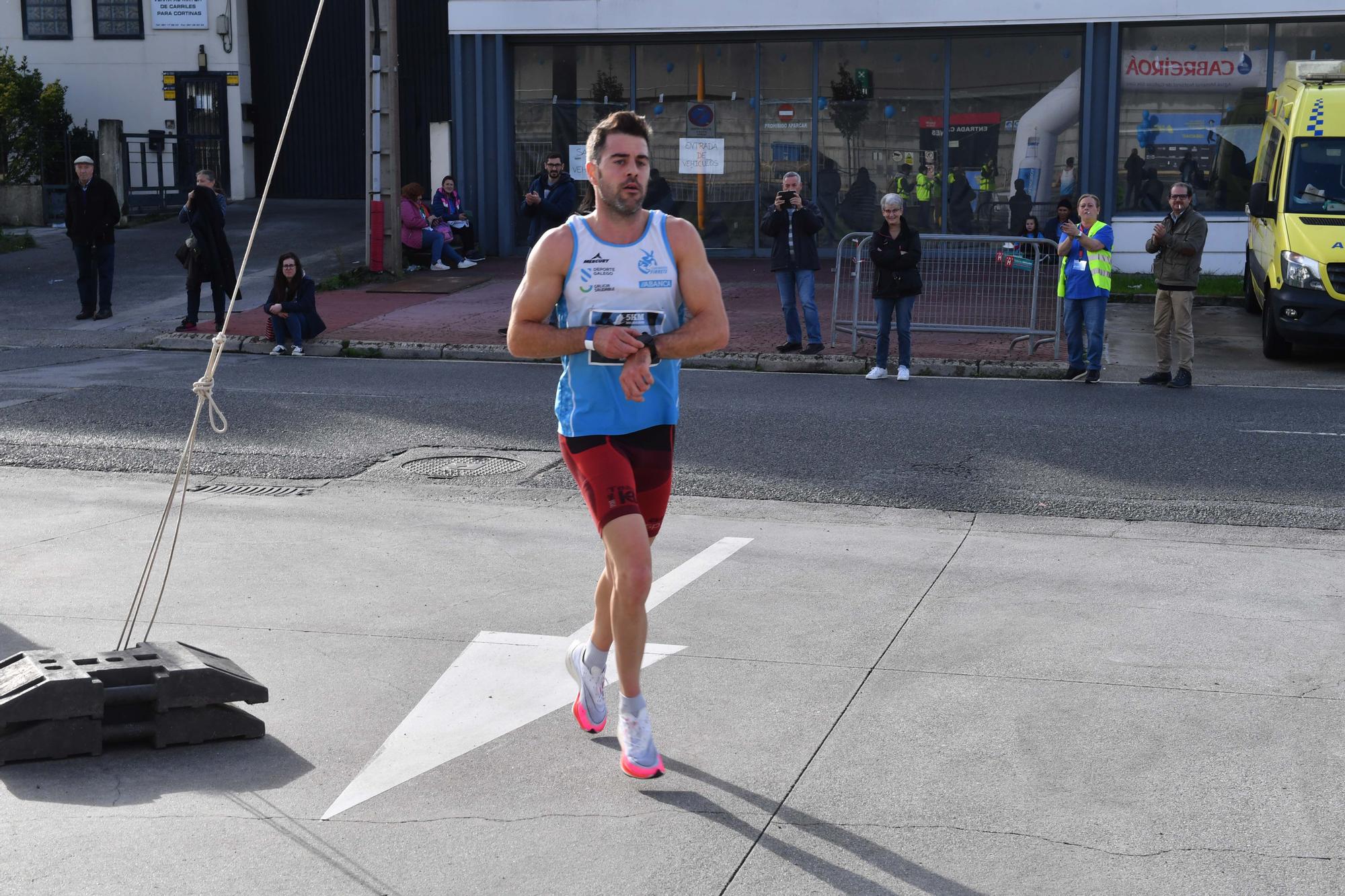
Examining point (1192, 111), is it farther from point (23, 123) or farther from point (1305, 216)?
point (23, 123)

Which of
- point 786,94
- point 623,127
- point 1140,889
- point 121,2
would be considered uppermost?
point 121,2

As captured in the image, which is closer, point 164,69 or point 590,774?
point 590,774

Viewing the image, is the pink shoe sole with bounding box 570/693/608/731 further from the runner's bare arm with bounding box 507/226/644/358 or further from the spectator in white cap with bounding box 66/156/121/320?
the spectator in white cap with bounding box 66/156/121/320

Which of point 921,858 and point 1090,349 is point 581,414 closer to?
point 921,858

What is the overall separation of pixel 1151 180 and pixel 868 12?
5.03m

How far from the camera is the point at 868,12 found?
74.0 feet

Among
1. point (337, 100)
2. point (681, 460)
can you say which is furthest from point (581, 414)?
point (337, 100)

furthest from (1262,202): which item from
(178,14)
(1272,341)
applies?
(178,14)

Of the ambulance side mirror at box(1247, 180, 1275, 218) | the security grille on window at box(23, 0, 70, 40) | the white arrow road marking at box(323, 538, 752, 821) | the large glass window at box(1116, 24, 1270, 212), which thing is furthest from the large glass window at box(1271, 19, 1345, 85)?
the security grille on window at box(23, 0, 70, 40)

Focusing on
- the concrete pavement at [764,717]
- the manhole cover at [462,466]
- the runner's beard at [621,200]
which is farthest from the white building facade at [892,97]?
the runner's beard at [621,200]

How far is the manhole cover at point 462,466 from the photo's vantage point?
30.9 ft

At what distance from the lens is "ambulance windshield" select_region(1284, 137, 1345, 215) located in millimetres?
15047

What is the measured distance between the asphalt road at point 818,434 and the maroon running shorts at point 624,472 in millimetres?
4186

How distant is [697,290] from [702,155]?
2026 centimetres
